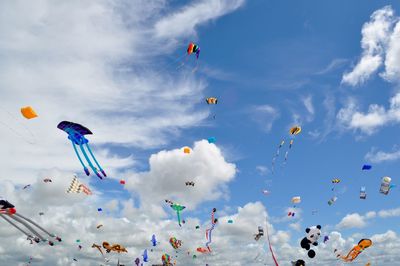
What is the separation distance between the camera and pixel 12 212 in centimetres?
3453

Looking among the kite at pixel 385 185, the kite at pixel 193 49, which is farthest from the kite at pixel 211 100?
the kite at pixel 385 185

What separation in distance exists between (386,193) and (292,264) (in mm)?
28486

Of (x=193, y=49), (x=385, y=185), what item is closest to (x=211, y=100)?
(x=193, y=49)

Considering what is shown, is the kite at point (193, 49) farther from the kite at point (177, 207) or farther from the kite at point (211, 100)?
the kite at point (177, 207)

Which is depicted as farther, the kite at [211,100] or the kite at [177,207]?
the kite at [177,207]

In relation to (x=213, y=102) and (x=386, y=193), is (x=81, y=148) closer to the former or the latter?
(x=213, y=102)

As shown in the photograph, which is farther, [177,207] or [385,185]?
[177,207]

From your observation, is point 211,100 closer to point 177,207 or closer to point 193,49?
point 193,49

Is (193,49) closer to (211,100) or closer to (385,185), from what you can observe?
(211,100)

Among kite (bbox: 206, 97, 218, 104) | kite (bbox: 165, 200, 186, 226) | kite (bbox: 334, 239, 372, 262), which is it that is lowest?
kite (bbox: 334, 239, 372, 262)

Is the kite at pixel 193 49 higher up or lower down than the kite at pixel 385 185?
higher up

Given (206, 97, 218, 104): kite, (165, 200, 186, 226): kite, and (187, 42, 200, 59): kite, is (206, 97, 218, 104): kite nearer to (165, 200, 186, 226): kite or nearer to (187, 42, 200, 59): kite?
(187, 42, 200, 59): kite

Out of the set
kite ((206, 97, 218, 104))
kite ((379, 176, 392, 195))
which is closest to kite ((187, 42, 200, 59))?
kite ((206, 97, 218, 104))

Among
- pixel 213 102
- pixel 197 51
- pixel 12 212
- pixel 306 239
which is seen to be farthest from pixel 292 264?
pixel 12 212
